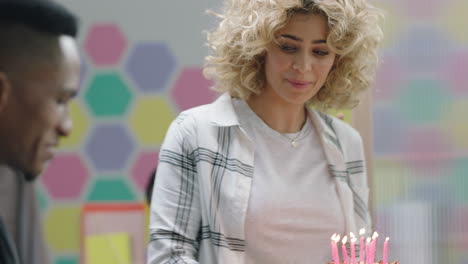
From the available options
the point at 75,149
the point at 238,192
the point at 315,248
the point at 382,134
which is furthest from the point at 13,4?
the point at 382,134

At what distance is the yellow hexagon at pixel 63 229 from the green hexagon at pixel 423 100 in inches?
40.4

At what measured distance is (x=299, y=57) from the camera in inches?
55.6

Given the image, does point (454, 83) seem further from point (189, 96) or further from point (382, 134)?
point (189, 96)

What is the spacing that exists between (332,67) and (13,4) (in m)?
1.13

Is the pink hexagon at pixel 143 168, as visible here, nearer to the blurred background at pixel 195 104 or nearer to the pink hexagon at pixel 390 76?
the blurred background at pixel 195 104

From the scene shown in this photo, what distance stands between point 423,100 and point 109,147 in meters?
0.95

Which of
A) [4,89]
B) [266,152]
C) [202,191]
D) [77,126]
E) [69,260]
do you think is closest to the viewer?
[4,89]

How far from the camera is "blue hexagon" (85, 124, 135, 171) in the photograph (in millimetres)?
1843

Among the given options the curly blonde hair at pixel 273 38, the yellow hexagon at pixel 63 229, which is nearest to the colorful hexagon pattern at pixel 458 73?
the curly blonde hair at pixel 273 38

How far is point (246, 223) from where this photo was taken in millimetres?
1413

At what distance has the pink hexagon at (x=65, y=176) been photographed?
1.78 metres

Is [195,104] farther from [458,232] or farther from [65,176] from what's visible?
[458,232]

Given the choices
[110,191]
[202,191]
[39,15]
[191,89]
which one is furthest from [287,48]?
[39,15]

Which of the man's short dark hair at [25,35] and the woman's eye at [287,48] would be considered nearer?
the man's short dark hair at [25,35]
